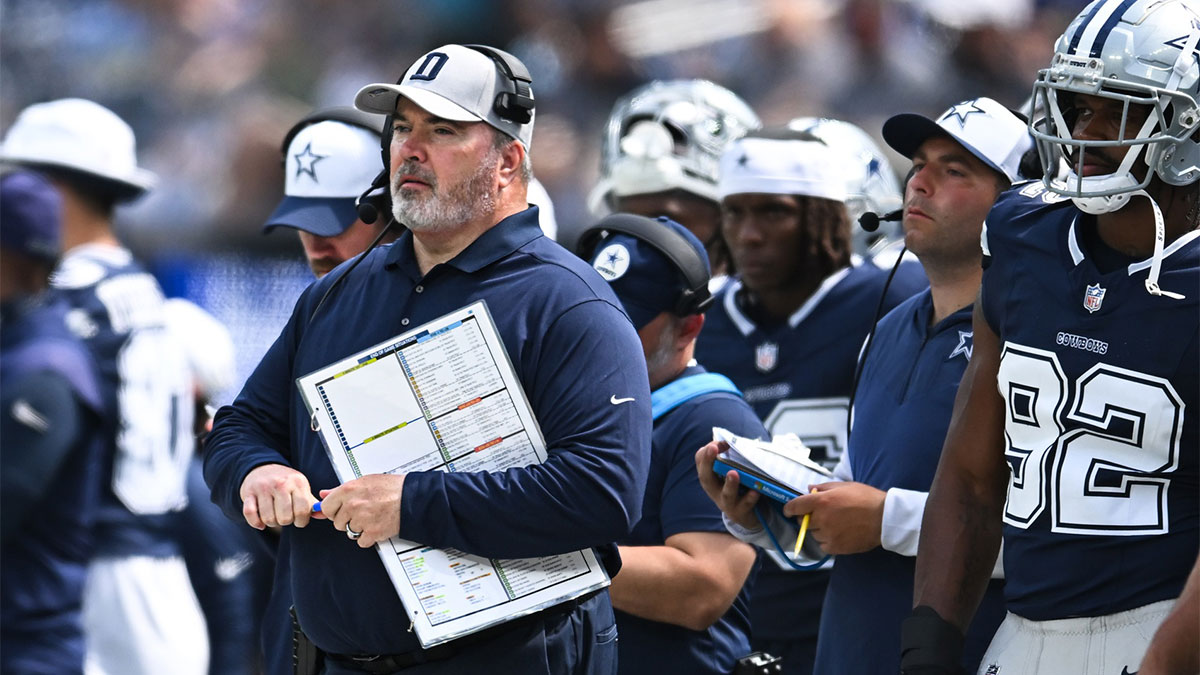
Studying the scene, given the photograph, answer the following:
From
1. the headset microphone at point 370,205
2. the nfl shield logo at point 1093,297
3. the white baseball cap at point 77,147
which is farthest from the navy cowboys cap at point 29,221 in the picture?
the nfl shield logo at point 1093,297

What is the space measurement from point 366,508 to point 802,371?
212 cm

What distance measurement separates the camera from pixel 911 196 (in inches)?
156

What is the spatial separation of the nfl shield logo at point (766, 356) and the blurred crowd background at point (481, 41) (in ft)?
13.8

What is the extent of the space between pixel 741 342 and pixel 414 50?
234 inches

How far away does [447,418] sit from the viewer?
10.6ft

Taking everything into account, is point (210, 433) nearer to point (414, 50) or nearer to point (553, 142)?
point (553, 142)

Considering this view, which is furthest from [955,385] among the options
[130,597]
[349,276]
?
[130,597]

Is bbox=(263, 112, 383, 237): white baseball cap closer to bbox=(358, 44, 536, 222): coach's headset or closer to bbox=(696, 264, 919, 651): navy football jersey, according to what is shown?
bbox=(358, 44, 536, 222): coach's headset

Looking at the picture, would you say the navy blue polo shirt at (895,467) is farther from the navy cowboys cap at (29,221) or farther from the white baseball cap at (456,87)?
the navy cowboys cap at (29,221)

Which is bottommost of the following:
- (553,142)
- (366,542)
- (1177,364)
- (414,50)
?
(1177,364)

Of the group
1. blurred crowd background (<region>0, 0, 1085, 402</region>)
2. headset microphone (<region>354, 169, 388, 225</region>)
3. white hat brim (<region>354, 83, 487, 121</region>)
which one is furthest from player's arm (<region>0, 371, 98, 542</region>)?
blurred crowd background (<region>0, 0, 1085, 402</region>)

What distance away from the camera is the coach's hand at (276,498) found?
3.12m

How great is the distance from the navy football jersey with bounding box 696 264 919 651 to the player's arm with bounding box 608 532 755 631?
962 mm

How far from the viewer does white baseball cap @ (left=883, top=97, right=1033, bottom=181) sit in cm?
394
